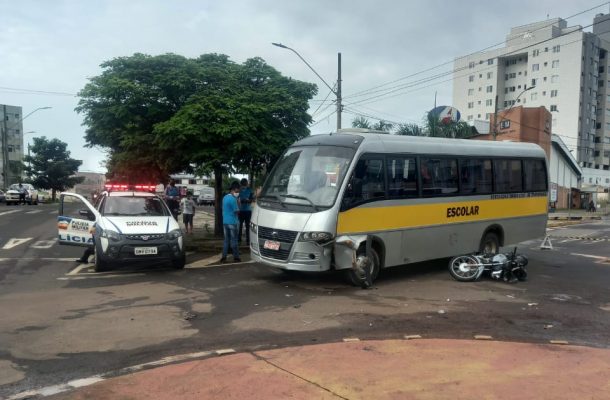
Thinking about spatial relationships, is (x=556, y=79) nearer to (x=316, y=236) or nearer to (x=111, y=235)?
(x=316, y=236)

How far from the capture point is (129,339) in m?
6.06

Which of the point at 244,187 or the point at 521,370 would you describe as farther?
the point at 244,187

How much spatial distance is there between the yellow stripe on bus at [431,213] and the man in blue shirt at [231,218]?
11.5 feet

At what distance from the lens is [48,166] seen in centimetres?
5303

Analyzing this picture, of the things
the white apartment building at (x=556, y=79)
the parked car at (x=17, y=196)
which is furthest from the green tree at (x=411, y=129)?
the white apartment building at (x=556, y=79)

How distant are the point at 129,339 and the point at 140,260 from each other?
4463 millimetres

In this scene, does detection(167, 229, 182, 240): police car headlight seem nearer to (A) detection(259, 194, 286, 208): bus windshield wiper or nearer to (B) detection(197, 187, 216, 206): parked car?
(A) detection(259, 194, 286, 208): bus windshield wiper

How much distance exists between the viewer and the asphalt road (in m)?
5.75

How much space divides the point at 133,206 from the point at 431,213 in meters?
6.55

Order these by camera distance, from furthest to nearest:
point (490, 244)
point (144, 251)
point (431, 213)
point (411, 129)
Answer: point (411, 129) → point (490, 244) → point (431, 213) → point (144, 251)

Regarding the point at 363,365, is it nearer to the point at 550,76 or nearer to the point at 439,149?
the point at 439,149

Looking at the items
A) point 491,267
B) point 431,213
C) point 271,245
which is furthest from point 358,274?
point 491,267

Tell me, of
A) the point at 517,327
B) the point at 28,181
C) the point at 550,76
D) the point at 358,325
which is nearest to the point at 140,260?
the point at 358,325

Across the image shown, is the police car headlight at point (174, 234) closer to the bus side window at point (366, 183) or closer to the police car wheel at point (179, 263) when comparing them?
the police car wheel at point (179, 263)
